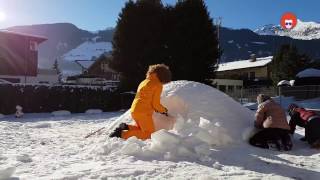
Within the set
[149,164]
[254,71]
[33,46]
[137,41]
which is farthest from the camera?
[254,71]

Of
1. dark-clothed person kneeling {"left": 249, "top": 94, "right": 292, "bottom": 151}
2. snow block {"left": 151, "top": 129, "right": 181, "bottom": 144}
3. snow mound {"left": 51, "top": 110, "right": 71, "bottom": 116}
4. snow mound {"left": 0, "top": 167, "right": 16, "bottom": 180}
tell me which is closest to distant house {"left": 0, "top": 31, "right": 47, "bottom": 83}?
snow mound {"left": 51, "top": 110, "right": 71, "bottom": 116}

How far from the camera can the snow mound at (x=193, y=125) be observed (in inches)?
270

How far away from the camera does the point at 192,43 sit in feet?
97.1

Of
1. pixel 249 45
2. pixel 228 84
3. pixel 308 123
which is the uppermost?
pixel 249 45

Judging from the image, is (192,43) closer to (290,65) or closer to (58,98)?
(58,98)

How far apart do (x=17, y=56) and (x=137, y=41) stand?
11.4 m

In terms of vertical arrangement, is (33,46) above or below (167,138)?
above

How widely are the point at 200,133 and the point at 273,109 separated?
62.4 inches

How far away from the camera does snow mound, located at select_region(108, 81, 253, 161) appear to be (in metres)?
6.85

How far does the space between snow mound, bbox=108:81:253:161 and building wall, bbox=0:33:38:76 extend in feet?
92.5

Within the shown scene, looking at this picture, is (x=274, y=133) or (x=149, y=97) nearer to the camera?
(x=274, y=133)

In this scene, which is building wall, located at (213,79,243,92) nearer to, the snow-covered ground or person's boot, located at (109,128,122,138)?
the snow-covered ground

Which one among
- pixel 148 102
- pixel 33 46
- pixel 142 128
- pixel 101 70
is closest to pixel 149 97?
pixel 148 102

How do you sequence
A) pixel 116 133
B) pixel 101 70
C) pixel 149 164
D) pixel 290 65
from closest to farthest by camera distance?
pixel 149 164
pixel 116 133
pixel 290 65
pixel 101 70
